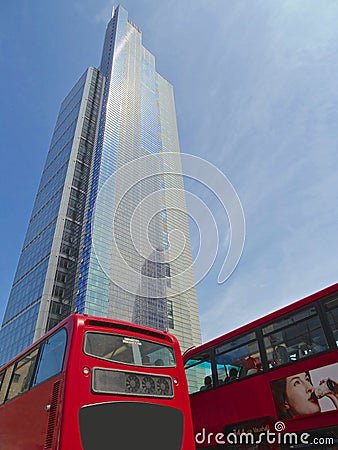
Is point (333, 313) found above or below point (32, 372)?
above

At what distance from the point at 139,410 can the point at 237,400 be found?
94.5 inches

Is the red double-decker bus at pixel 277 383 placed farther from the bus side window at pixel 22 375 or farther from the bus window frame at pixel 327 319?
the bus side window at pixel 22 375

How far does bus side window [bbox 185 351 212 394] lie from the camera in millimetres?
6340

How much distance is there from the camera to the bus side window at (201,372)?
6340 millimetres

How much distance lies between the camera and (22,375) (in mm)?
5000

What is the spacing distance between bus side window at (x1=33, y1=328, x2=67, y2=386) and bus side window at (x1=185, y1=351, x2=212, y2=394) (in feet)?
9.65

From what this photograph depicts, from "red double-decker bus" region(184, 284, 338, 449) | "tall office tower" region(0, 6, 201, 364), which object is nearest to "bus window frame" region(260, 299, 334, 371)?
"red double-decker bus" region(184, 284, 338, 449)

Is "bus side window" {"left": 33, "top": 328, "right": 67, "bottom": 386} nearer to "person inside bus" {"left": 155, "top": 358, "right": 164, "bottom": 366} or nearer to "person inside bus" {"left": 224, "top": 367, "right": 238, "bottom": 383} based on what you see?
"person inside bus" {"left": 155, "top": 358, "right": 164, "bottom": 366}

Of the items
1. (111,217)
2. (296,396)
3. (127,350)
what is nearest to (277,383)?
(296,396)

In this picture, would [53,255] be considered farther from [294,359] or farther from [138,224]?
[294,359]

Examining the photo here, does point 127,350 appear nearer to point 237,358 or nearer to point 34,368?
point 34,368

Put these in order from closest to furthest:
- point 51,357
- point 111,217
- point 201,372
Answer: point 51,357 < point 201,372 < point 111,217

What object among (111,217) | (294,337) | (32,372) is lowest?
→ (32,372)

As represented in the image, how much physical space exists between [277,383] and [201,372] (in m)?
1.98
